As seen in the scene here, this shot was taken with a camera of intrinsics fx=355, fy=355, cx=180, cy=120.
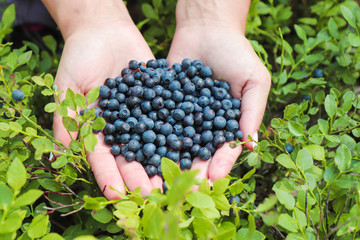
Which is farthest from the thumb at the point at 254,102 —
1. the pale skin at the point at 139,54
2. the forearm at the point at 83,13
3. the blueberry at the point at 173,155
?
the forearm at the point at 83,13

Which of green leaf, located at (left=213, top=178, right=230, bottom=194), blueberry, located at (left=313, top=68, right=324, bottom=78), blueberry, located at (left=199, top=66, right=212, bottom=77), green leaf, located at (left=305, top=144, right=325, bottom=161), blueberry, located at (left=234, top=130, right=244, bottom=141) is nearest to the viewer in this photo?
green leaf, located at (left=213, top=178, right=230, bottom=194)

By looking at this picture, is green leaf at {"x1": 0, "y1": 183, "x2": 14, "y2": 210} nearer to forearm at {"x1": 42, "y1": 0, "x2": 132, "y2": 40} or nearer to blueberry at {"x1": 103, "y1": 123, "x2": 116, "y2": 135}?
blueberry at {"x1": 103, "y1": 123, "x2": 116, "y2": 135}

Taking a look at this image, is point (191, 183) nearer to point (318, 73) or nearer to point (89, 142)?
point (89, 142)

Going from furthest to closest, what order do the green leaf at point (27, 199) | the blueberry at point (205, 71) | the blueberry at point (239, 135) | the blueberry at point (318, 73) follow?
the blueberry at point (318, 73) < the blueberry at point (205, 71) < the blueberry at point (239, 135) < the green leaf at point (27, 199)

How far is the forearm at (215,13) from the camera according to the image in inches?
84.9

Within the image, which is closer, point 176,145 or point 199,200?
point 199,200

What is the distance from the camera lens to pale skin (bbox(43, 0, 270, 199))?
1549mm

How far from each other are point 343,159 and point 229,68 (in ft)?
2.70

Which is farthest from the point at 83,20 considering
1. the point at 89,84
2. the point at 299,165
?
the point at 299,165

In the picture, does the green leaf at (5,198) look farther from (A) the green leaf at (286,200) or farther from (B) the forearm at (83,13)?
(B) the forearm at (83,13)

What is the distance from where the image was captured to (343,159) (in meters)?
1.27

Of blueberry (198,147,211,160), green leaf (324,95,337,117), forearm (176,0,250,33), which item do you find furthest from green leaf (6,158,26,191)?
forearm (176,0,250,33)

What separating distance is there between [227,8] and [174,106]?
31.5 inches

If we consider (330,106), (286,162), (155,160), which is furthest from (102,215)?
(330,106)
